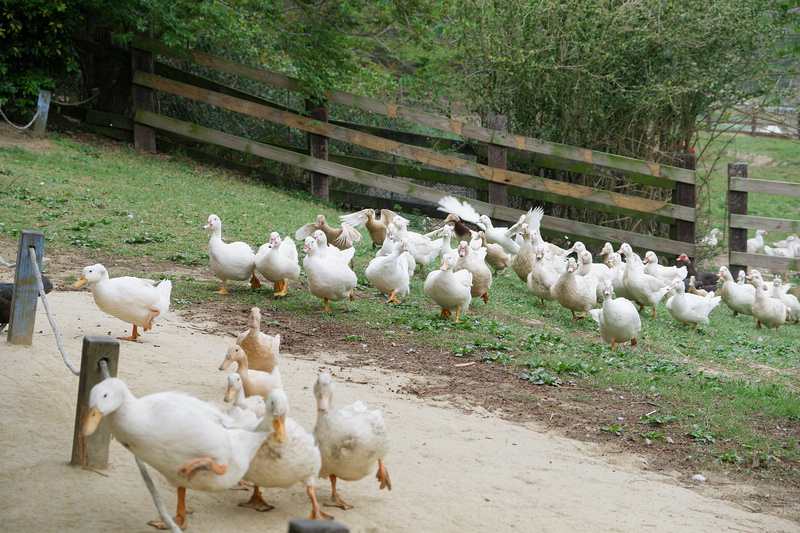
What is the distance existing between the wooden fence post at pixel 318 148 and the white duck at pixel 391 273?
6.49 m

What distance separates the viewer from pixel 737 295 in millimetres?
11367

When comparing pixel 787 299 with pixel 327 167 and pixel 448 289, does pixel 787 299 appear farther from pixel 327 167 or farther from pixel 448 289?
pixel 327 167

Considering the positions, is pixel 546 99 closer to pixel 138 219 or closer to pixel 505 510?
pixel 138 219

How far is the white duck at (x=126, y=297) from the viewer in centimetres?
595

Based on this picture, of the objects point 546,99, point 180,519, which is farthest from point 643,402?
point 546,99

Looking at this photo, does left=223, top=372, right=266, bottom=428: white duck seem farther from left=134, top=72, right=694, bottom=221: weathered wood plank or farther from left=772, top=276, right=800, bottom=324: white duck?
left=134, top=72, right=694, bottom=221: weathered wood plank

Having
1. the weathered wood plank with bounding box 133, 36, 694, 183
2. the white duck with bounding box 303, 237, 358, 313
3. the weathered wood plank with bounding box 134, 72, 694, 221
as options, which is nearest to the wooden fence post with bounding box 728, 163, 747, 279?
the weathered wood plank with bounding box 133, 36, 694, 183

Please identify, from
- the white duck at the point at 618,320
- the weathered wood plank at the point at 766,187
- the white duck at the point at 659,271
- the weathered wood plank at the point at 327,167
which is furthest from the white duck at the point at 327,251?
the weathered wood plank at the point at 766,187

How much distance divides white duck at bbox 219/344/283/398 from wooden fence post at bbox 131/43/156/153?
37.8 ft

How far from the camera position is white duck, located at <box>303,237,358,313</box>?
7.71 metres

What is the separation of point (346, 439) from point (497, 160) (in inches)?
439

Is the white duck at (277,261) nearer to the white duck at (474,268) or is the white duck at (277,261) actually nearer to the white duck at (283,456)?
the white duck at (474,268)

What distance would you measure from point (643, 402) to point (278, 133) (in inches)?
467

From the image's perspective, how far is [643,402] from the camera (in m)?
6.26
